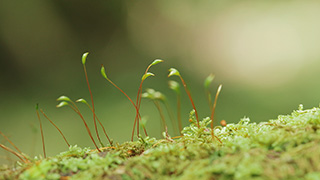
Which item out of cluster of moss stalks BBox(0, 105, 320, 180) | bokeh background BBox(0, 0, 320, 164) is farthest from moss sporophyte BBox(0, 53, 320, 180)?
bokeh background BBox(0, 0, 320, 164)

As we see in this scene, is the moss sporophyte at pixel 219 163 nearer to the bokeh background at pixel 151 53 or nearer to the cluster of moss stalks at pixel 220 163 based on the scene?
the cluster of moss stalks at pixel 220 163

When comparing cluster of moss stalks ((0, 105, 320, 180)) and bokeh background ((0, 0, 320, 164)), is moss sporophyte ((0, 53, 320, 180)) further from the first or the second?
bokeh background ((0, 0, 320, 164))

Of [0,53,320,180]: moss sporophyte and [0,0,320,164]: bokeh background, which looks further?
[0,0,320,164]: bokeh background

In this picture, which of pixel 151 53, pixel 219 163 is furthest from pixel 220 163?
pixel 151 53

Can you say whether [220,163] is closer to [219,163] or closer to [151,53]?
[219,163]

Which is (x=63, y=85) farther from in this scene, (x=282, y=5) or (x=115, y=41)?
(x=282, y=5)

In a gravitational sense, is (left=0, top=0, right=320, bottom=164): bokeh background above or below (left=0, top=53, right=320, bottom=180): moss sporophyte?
above

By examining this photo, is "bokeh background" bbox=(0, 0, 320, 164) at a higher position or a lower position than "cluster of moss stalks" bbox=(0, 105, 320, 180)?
higher

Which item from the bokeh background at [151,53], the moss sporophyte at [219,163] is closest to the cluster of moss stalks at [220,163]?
the moss sporophyte at [219,163]

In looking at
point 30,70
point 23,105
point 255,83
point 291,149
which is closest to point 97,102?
point 23,105
